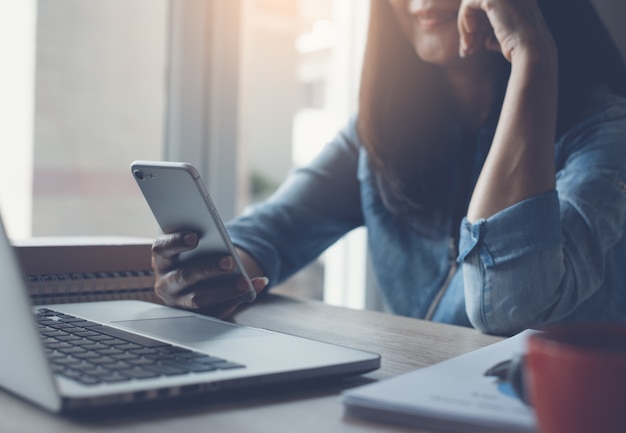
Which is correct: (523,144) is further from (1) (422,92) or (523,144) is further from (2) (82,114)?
(2) (82,114)

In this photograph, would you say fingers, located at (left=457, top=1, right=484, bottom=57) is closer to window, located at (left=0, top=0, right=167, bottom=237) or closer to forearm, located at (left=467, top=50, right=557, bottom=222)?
forearm, located at (left=467, top=50, right=557, bottom=222)

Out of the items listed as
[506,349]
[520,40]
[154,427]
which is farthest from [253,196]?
[154,427]

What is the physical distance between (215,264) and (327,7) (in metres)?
1.49

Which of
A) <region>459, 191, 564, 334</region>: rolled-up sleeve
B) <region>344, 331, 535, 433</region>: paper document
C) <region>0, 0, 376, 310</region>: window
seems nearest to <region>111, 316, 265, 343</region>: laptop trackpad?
<region>344, 331, 535, 433</region>: paper document

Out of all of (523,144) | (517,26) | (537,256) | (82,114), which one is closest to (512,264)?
(537,256)

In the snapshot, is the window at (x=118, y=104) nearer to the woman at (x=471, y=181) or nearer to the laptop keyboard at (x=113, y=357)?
the woman at (x=471, y=181)

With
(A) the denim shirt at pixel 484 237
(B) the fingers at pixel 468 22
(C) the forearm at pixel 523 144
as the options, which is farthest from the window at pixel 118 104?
(C) the forearm at pixel 523 144

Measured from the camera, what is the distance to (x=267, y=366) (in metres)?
0.54

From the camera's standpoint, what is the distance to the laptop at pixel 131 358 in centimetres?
45

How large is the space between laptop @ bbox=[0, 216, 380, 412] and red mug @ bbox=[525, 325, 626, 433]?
224 mm

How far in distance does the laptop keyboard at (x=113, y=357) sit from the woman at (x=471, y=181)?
223 mm

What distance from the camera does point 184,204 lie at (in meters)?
0.79

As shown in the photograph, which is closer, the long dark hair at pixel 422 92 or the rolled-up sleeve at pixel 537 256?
the rolled-up sleeve at pixel 537 256

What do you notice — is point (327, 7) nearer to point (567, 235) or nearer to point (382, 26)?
point (382, 26)
